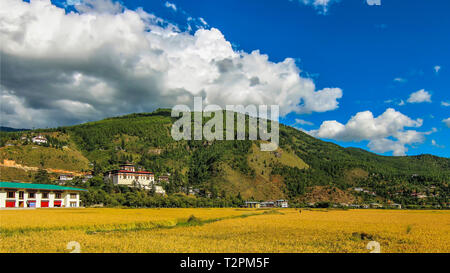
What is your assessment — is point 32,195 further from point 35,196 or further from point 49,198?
point 49,198

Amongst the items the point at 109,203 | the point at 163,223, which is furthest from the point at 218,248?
the point at 109,203

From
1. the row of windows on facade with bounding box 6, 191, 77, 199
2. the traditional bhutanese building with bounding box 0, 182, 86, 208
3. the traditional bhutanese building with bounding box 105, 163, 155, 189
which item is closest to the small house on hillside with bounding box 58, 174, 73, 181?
the traditional bhutanese building with bounding box 105, 163, 155, 189

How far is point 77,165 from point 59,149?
2045cm

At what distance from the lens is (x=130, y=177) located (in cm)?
17250

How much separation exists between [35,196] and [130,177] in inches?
2828

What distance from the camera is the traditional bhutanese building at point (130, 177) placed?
167 meters

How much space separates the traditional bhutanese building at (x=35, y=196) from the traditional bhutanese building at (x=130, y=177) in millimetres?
52845

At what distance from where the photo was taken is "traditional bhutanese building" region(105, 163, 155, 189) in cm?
16712

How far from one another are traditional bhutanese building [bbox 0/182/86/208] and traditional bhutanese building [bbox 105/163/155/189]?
5284cm

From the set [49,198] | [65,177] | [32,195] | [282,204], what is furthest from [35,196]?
[282,204]

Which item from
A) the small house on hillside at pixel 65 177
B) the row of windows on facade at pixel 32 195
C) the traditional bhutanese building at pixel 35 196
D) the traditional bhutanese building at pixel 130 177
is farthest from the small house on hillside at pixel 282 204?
the small house on hillside at pixel 65 177
